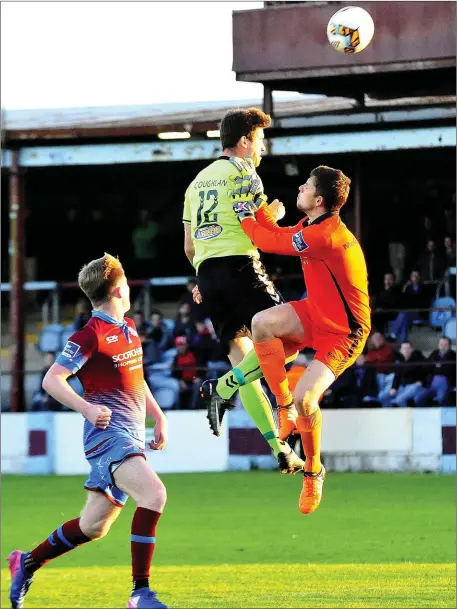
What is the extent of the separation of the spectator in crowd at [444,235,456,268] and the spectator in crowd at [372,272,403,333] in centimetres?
110

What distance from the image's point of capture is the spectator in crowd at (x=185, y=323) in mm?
21391

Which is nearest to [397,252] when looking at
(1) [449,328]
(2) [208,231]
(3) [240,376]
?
(1) [449,328]

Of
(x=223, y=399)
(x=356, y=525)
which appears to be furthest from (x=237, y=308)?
(x=356, y=525)

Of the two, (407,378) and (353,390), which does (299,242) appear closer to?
(353,390)

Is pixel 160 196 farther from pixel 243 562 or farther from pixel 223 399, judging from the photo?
pixel 223 399

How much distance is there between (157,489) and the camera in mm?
7684

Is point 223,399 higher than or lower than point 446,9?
lower

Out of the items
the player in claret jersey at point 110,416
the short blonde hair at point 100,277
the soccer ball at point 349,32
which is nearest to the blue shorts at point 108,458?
the player in claret jersey at point 110,416

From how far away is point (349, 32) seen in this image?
1398cm

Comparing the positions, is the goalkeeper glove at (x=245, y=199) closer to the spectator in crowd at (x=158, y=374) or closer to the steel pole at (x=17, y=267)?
the spectator in crowd at (x=158, y=374)

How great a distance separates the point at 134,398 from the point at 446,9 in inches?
433

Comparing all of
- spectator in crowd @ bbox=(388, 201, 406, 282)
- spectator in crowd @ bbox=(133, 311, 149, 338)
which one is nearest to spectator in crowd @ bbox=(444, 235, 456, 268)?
spectator in crowd @ bbox=(388, 201, 406, 282)

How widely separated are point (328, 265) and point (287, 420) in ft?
3.33

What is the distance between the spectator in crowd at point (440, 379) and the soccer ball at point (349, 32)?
21.1 feet
